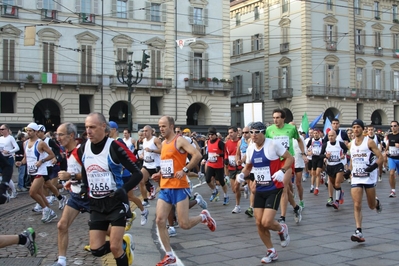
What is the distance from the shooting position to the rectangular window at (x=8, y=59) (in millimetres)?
36531

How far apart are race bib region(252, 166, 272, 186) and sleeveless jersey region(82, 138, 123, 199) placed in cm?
225

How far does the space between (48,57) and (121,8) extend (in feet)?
21.1

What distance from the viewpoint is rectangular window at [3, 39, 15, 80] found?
36.5m

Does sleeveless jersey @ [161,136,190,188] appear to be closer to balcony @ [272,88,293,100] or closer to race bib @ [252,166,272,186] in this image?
race bib @ [252,166,272,186]

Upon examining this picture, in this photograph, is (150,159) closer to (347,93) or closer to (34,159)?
(34,159)

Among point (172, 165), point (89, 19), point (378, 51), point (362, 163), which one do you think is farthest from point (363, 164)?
point (378, 51)

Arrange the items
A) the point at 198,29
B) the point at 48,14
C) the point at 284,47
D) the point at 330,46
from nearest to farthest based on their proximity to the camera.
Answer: the point at 48,14
the point at 198,29
the point at 330,46
the point at 284,47

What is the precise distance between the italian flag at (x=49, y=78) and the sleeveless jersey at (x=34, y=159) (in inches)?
1078

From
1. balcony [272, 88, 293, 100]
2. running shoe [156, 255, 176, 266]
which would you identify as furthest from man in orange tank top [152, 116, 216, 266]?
balcony [272, 88, 293, 100]

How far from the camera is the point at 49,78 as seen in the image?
37.8 m

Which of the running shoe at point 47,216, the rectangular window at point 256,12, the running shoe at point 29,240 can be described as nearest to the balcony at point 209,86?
the rectangular window at point 256,12

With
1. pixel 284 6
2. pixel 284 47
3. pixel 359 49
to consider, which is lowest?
pixel 284 47

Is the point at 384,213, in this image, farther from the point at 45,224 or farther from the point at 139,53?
the point at 139,53

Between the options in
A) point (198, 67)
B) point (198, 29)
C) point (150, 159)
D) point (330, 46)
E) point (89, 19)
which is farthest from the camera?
point (330, 46)
